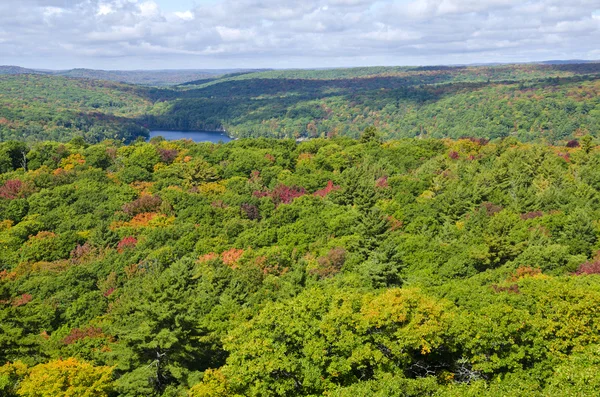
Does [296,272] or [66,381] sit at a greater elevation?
[66,381]

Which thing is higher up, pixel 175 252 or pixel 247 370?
pixel 247 370

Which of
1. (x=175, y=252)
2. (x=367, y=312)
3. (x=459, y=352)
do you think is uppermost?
(x=367, y=312)

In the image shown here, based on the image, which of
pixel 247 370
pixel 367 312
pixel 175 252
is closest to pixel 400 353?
pixel 367 312

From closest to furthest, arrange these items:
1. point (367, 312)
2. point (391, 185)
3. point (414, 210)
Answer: point (367, 312)
point (414, 210)
point (391, 185)

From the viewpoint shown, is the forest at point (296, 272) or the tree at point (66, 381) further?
the forest at point (296, 272)

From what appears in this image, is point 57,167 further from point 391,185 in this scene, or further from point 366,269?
point 366,269

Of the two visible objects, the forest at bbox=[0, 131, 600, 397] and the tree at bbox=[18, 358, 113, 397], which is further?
the forest at bbox=[0, 131, 600, 397]

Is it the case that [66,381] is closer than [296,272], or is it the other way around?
[66,381]

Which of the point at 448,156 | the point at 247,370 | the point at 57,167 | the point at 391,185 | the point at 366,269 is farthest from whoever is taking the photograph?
the point at 448,156
